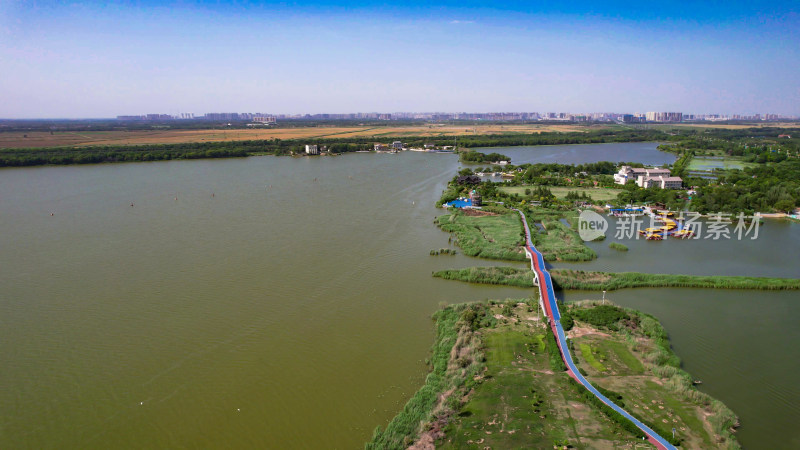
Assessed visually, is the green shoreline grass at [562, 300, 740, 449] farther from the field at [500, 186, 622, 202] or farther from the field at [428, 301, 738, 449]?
the field at [500, 186, 622, 202]

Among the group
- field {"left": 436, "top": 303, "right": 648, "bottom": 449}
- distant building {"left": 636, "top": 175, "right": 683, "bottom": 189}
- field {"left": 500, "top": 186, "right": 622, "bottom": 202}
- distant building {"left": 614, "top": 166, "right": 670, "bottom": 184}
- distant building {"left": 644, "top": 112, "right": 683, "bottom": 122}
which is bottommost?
field {"left": 436, "top": 303, "right": 648, "bottom": 449}

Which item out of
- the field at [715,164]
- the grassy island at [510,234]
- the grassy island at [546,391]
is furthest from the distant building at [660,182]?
the grassy island at [546,391]

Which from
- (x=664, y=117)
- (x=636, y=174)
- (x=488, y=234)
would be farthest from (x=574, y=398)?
(x=664, y=117)

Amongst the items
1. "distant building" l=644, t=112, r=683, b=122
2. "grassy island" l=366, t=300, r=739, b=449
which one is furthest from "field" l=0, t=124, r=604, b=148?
"distant building" l=644, t=112, r=683, b=122

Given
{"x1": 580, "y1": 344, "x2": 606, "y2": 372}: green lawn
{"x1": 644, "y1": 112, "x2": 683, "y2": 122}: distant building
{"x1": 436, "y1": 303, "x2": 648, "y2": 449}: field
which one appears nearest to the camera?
{"x1": 436, "y1": 303, "x2": 648, "y2": 449}: field

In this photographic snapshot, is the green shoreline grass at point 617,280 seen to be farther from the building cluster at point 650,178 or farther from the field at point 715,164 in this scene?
the field at point 715,164

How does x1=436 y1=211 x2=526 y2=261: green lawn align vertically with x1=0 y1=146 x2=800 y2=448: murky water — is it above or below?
above

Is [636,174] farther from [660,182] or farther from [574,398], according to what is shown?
[574,398]

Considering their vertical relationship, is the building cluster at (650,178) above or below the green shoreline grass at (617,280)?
above
